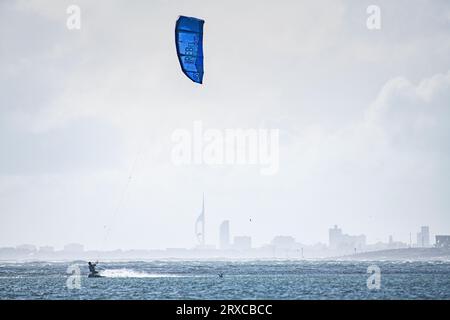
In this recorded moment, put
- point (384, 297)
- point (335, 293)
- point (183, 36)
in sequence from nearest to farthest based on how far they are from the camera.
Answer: point (183, 36) < point (384, 297) < point (335, 293)

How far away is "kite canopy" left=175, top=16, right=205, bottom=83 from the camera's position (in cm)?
4309

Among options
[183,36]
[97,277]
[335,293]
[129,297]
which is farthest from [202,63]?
[97,277]

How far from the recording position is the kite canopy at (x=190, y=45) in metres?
43.1

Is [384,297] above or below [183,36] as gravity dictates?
below

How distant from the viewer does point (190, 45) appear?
43750 millimetres

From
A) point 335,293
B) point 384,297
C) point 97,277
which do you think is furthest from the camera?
point 97,277
